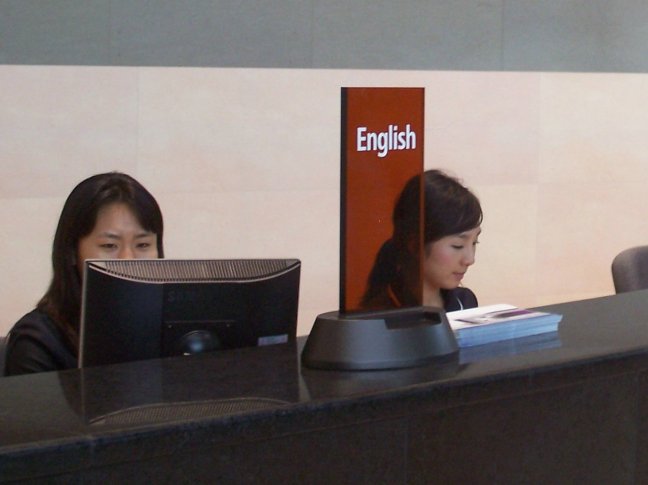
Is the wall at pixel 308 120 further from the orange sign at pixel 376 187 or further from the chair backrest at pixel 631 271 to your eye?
the orange sign at pixel 376 187

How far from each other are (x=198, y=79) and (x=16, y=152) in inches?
34.5

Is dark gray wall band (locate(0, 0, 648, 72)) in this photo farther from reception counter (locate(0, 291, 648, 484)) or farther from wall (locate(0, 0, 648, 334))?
reception counter (locate(0, 291, 648, 484))

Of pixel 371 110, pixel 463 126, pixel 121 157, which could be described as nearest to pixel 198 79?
pixel 121 157

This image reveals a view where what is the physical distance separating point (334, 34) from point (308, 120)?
466 mm

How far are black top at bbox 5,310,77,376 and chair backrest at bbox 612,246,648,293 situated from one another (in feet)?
6.97

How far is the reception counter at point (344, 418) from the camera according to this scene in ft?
5.02

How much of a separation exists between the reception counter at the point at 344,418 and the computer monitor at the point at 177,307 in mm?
248

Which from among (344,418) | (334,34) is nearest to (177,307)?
(344,418)

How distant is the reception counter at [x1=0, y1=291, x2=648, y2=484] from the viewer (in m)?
1.53

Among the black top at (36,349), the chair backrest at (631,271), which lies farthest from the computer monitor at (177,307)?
the chair backrest at (631,271)

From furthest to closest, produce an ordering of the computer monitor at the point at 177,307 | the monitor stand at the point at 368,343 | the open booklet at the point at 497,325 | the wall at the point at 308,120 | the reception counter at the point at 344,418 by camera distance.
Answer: the wall at the point at 308,120 < the computer monitor at the point at 177,307 < the open booklet at the point at 497,325 < the monitor stand at the point at 368,343 < the reception counter at the point at 344,418

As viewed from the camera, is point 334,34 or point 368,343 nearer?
point 368,343

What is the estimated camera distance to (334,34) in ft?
18.5

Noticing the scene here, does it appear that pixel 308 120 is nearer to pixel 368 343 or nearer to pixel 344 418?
pixel 368 343
